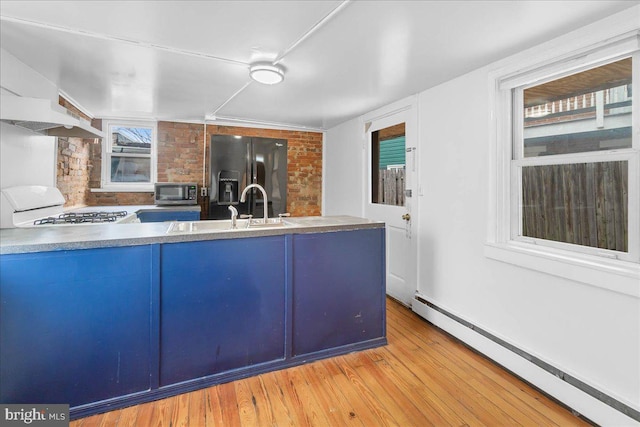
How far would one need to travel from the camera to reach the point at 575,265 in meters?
1.81

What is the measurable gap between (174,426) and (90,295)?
2.75 ft

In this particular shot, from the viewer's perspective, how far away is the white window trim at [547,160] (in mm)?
1632

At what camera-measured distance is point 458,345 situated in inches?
101

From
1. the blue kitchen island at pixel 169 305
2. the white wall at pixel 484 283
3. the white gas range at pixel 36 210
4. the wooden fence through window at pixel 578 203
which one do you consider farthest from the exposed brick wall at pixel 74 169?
the wooden fence through window at pixel 578 203

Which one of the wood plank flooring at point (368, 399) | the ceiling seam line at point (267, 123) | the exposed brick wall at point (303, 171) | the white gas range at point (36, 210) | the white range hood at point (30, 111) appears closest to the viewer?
the wood plank flooring at point (368, 399)

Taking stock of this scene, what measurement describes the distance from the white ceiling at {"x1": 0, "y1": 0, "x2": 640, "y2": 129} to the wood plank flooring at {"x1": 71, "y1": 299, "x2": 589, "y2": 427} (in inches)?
87.0

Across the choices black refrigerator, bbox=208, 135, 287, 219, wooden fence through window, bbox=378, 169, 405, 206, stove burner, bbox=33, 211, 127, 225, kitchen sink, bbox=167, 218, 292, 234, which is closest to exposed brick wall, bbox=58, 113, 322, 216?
black refrigerator, bbox=208, 135, 287, 219

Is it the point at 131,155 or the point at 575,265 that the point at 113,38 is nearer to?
the point at 131,155

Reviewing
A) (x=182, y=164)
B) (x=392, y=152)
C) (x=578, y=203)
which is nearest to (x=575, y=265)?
(x=578, y=203)

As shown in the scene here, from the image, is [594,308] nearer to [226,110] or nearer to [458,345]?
[458,345]

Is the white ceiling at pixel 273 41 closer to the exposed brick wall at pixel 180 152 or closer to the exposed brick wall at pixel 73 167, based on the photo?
the exposed brick wall at pixel 73 167

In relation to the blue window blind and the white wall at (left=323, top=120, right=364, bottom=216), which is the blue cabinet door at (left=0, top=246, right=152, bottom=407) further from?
the white wall at (left=323, top=120, right=364, bottom=216)

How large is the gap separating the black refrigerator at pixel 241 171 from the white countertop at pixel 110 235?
1.88 meters

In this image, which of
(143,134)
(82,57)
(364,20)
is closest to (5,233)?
(82,57)
